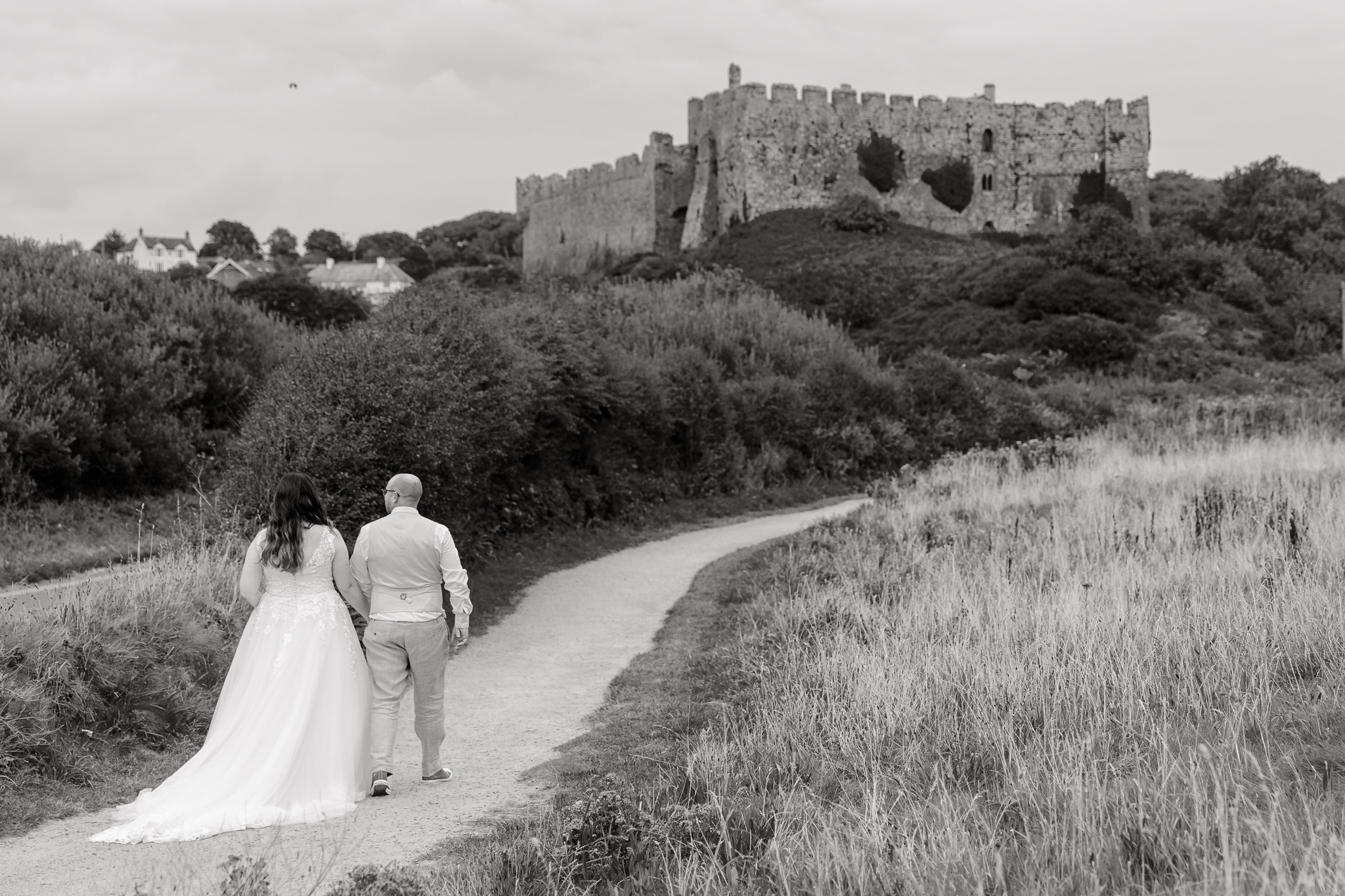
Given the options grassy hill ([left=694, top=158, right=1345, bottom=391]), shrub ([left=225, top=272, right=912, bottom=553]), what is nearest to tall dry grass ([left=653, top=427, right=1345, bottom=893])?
shrub ([left=225, top=272, right=912, bottom=553])

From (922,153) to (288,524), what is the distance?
57.9 meters

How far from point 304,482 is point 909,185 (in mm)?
56712

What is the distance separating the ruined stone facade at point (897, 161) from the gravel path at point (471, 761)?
46.7m

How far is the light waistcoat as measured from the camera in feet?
24.0

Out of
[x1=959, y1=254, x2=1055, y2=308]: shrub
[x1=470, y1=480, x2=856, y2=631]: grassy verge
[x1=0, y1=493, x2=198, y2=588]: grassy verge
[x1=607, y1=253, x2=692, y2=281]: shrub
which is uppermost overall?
[x1=607, y1=253, x2=692, y2=281]: shrub

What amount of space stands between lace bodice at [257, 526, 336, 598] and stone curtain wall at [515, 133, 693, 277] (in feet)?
171

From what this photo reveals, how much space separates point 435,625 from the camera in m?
7.43

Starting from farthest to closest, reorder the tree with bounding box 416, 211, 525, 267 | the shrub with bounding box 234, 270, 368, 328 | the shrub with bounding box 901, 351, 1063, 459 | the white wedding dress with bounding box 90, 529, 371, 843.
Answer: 1. the tree with bounding box 416, 211, 525, 267
2. the shrub with bounding box 234, 270, 368, 328
3. the shrub with bounding box 901, 351, 1063, 459
4. the white wedding dress with bounding box 90, 529, 371, 843

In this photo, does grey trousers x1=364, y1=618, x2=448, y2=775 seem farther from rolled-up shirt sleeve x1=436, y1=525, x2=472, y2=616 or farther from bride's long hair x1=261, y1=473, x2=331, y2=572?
bride's long hair x1=261, y1=473, x2=331, y2=572

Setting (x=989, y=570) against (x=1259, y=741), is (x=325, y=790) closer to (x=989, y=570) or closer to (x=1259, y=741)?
(x=1259, y=741)

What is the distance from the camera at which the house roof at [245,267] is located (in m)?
86.1

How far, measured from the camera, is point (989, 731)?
259 inches

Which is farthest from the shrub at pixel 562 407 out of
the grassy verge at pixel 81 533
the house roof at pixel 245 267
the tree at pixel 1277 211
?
the house roof at pixel 245 267

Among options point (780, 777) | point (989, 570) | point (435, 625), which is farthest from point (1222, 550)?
point (435, 625)
